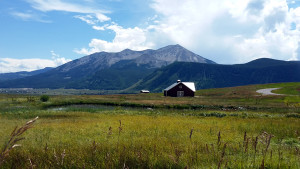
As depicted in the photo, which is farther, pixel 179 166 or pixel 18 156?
pixel 18 156

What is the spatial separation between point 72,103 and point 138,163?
5817cm

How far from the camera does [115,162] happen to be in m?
8.09

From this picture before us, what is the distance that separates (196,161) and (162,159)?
133cm

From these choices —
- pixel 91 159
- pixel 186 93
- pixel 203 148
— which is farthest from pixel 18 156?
pixel 186 93

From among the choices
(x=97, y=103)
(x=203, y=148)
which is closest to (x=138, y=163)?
(x=203, y=148)

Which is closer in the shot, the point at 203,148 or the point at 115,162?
the point at 115,162

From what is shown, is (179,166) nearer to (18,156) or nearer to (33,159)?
(33,159)

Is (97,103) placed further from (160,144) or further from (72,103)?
(160,144)

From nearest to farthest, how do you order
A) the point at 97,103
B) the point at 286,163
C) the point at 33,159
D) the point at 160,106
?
the point at 286,163
the point at 33,159
the point at 160,106
the point at 97,103

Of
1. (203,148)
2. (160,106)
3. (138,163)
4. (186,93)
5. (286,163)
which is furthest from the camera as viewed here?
(186,93)

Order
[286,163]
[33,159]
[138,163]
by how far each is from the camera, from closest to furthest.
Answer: [286,163] < [138,163] < [33,159]

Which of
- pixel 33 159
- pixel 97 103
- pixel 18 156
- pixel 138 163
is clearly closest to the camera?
pixel 138 163

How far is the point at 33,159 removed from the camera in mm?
8922

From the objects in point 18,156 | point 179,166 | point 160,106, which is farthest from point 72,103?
point 179,166
